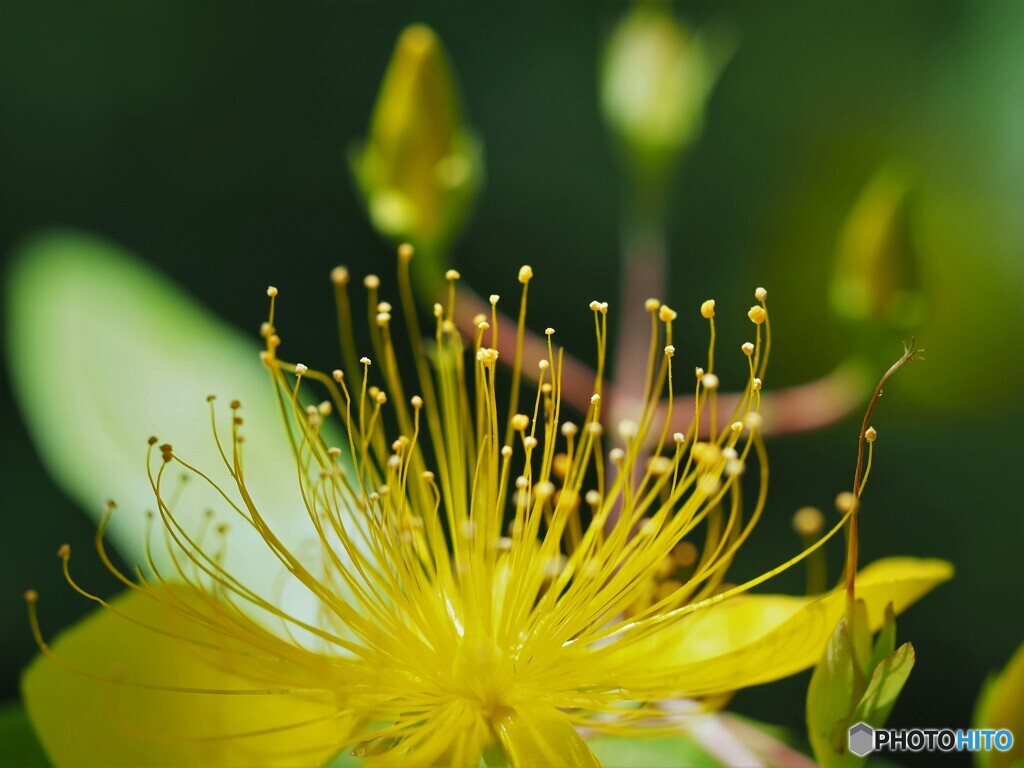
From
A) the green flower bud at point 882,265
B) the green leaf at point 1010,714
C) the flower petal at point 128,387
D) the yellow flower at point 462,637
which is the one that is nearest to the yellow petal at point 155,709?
the yellow flower at point 462,637

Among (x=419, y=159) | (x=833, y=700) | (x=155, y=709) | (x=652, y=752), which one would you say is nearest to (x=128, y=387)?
(x=419, y=159)

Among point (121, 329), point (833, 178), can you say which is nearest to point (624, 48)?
point (833, 178)

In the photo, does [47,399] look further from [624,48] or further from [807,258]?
[807,258]

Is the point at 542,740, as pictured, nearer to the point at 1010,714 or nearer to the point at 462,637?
the point at 462,637

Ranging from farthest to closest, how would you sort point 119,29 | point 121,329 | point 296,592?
1. point 119,29
2. point 121,329
3. point 296,592

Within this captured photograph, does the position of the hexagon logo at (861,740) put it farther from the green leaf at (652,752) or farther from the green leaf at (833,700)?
the green leaf at (652,752)

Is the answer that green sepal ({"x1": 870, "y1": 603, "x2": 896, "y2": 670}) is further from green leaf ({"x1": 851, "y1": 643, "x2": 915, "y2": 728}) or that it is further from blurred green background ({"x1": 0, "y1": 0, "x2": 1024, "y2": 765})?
blurred green background ({"x1": 0, "y1": 0, "x2": 1024, "y2": 765})

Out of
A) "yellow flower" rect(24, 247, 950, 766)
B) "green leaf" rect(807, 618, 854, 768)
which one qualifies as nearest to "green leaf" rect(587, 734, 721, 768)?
"yellow flower" rect(24, 247, 950, 766)
